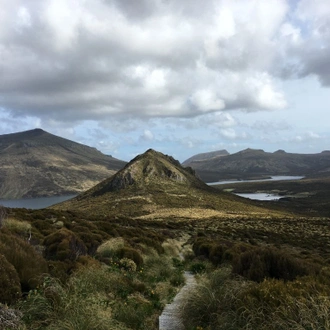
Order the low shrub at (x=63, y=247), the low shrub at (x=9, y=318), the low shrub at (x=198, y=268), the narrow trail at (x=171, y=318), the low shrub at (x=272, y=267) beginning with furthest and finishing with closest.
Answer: the low shrub at (x=198, y=268)
the low shrub at (x=63, y=247)
the low shrub at (x=272, y=267)
the narrow trail at (x=171, y=318)
the low shrub at (x=9, y=318)

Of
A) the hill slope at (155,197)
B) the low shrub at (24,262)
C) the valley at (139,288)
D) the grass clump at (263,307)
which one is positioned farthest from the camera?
the hill slope at (155,197)

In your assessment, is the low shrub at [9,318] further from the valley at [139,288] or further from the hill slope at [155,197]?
the hill slope at [155,197]

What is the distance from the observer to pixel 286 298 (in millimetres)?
5219

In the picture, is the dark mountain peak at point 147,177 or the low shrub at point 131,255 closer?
the low shrub at point 131,255

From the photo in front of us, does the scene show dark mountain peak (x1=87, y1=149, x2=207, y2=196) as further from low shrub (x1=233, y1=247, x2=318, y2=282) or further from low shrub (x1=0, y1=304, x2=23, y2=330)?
low shrub (x1=0, y1=304, x2=23, y2=330)

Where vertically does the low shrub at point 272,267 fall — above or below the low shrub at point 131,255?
above

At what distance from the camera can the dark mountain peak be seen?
11612cm

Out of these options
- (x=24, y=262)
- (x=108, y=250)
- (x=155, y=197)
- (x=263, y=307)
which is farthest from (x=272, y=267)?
(x=155, y=197)

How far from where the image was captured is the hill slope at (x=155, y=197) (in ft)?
275

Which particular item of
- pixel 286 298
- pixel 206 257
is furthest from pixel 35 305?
pixel 206 257

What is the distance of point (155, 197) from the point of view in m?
99.7

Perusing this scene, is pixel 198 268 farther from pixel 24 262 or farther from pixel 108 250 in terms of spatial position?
pixel 24 262

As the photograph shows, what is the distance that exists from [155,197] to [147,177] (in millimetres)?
22153

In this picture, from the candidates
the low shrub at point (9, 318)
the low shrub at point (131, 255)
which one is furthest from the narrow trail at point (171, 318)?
the low shrub at point (131, 255)
